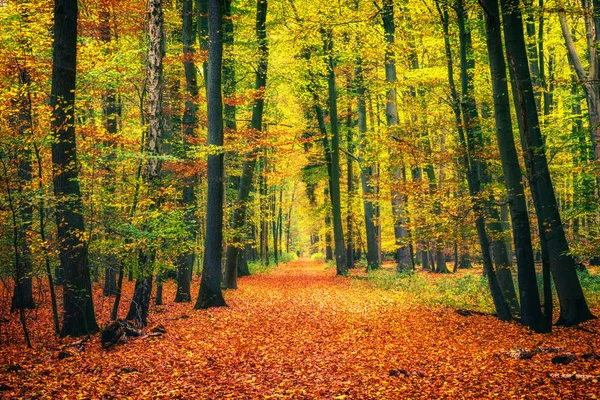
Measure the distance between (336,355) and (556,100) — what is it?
88.7 feet

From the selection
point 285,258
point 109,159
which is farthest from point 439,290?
point 285,258

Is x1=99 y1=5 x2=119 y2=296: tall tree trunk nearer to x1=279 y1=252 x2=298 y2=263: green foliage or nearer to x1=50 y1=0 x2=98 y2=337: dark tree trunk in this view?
x1=50 y1=0 x2=98 y2=337: dark tree trunk

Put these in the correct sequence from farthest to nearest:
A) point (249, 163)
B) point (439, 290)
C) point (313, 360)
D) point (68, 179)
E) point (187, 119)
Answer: point (249, 163) < point (439, 290) < point (187, 119) < point (68, 179) < point (313, 360)

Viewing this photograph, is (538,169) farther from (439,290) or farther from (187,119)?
(187,119)

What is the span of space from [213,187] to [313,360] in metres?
6.86

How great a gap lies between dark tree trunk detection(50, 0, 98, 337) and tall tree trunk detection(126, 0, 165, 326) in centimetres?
126

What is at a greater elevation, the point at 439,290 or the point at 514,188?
the point at 514,188

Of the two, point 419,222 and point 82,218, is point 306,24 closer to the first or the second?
point 419,222

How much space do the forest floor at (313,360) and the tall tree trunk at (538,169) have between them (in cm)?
61

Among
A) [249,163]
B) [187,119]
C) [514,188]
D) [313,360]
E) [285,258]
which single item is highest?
[187,119]

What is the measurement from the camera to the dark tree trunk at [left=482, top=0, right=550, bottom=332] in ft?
29.5

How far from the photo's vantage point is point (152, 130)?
10.5 metres

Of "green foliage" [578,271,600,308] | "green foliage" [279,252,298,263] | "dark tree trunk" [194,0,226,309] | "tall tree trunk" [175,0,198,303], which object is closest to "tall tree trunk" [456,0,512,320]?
"green foliage" [578,271,600,308]

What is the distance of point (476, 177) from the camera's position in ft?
35.4
